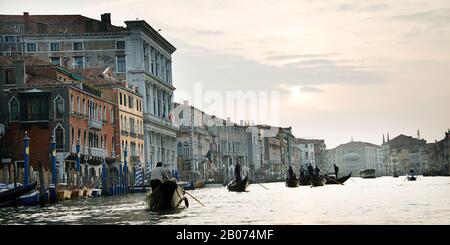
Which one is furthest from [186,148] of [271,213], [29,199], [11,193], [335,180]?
[271,213]

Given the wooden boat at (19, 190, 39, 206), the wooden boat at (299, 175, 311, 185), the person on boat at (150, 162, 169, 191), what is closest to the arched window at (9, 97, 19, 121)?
the wooden boat at (19, 190, 39, 206)

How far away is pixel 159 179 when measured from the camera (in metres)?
10.3

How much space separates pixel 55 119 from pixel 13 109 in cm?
282

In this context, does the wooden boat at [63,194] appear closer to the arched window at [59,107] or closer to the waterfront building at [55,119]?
the waterfront building at [55,119]

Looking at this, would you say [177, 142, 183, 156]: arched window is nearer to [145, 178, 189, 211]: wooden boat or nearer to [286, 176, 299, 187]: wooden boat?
[286, 176, 299, 187]: wooden boat

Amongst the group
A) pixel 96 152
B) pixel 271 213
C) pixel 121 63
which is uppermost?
pixel 121 63

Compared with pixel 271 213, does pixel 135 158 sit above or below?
above

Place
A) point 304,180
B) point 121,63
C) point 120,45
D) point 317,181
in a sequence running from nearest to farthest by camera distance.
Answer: point 120,45, point 317,181, point 304,180, point 121,63

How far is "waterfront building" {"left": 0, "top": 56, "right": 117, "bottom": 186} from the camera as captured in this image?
1448cm

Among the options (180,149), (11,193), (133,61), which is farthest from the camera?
(180,149)

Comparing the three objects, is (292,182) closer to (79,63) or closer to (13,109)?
(79,63)

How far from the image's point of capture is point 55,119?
17703 mm

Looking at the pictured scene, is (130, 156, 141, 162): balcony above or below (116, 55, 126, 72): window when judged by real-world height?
below

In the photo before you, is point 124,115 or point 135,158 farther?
point 135,158
